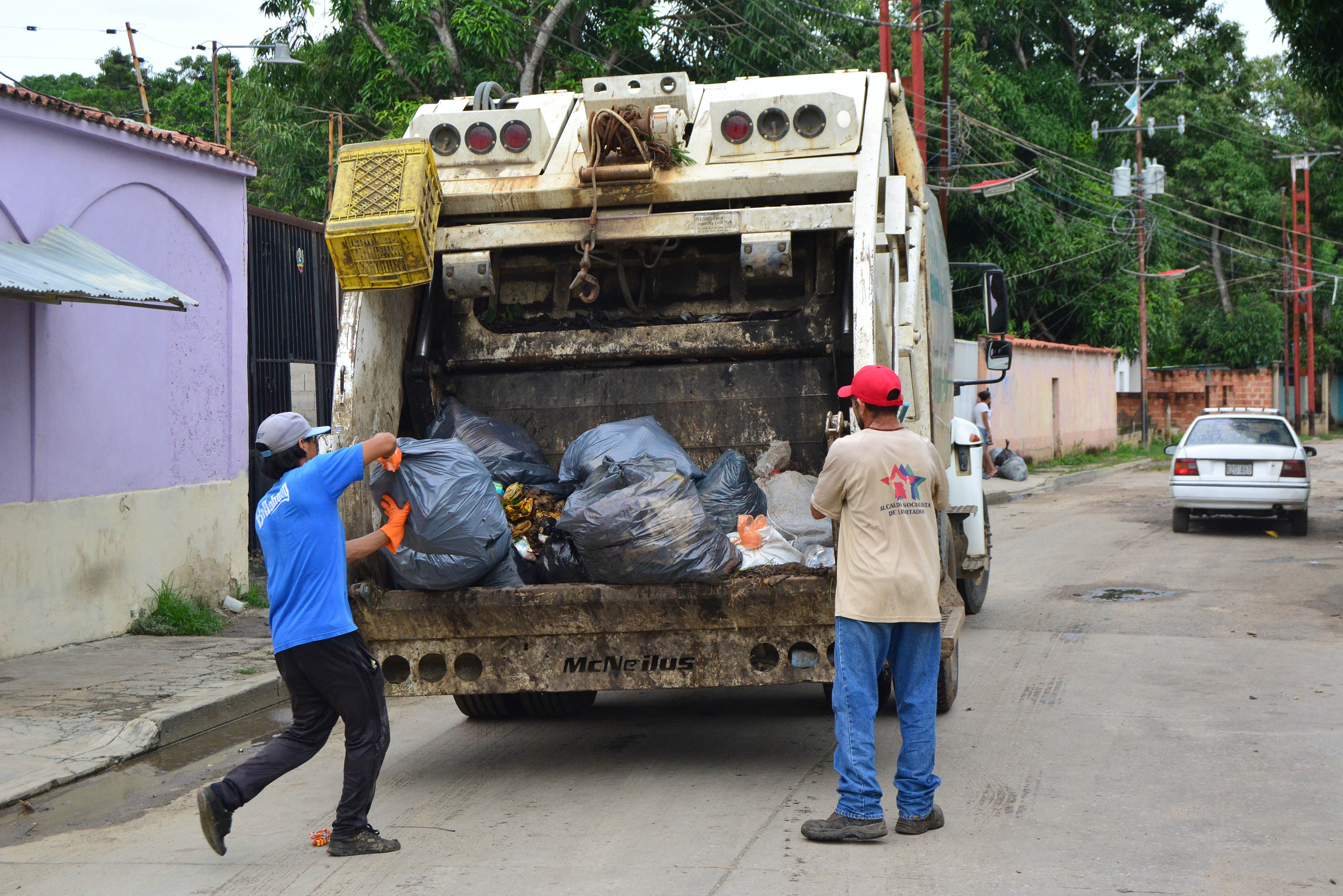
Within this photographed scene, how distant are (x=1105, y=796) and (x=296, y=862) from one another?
2939mm

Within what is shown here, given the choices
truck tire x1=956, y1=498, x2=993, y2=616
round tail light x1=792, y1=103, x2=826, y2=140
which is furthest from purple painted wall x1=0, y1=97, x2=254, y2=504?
truck tire x1=956, y1=498, x2=993, y2=616

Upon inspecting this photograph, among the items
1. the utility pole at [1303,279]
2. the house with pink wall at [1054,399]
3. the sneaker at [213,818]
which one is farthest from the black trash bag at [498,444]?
the utility pole at [1303,279]

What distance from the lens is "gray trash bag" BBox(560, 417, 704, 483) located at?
217 inches

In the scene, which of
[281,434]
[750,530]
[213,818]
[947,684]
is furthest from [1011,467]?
[213,818]

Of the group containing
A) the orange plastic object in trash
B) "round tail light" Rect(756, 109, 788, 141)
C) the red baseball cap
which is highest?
"round tail light" Rect(756, 109, 788, 141)

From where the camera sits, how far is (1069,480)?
23.9 m

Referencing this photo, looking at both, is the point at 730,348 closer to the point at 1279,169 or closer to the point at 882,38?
the point at 882,38

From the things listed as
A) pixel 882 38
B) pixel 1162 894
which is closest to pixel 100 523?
pixel 1162 894

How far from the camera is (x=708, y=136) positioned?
6.15m

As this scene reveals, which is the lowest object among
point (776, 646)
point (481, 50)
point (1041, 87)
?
point (776, 646)

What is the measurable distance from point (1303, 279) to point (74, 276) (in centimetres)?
4392

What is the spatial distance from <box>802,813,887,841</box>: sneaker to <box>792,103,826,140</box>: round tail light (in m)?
2.94

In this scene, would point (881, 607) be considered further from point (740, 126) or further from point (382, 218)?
point (382, 218)

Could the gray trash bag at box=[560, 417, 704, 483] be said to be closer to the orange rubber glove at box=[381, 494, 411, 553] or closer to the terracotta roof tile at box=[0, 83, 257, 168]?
the orange rubber glove at box=[381, 494, 411, 553]
